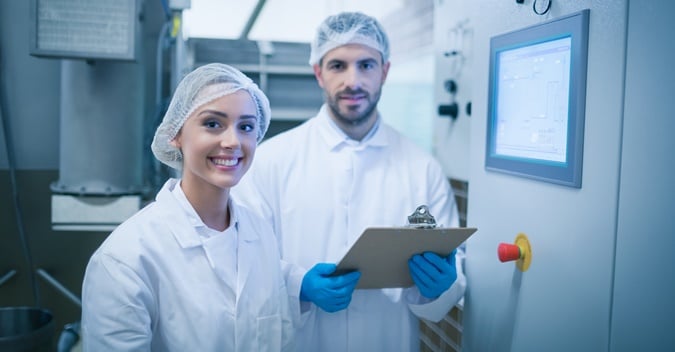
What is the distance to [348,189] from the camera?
4.91 feet

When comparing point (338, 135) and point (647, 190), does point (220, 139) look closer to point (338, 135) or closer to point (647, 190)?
Result: point (338, 135)

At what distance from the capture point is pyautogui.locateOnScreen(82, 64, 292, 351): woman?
0.94 m

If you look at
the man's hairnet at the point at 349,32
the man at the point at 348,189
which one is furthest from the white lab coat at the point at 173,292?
the man's hairnet at the point at 349,32

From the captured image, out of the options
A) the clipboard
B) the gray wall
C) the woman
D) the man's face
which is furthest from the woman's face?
the gray wall

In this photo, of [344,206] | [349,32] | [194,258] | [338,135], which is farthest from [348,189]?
[194,258]

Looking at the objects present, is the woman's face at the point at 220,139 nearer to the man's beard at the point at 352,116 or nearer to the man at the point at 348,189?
the man at the point at 348,189

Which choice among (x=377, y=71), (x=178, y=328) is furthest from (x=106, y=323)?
(x=377, y=71)

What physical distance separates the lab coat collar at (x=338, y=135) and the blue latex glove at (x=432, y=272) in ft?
1.35

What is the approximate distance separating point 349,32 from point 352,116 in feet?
0.77

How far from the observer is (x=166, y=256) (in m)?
1.01

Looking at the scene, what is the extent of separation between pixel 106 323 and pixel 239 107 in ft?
1.51

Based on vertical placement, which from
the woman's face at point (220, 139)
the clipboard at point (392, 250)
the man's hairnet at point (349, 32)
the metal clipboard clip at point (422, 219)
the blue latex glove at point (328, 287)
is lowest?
the blue latex glove at point (328, 287)

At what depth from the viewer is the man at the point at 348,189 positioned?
145 cm

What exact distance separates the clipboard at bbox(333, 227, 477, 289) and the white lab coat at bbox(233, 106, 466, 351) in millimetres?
143
